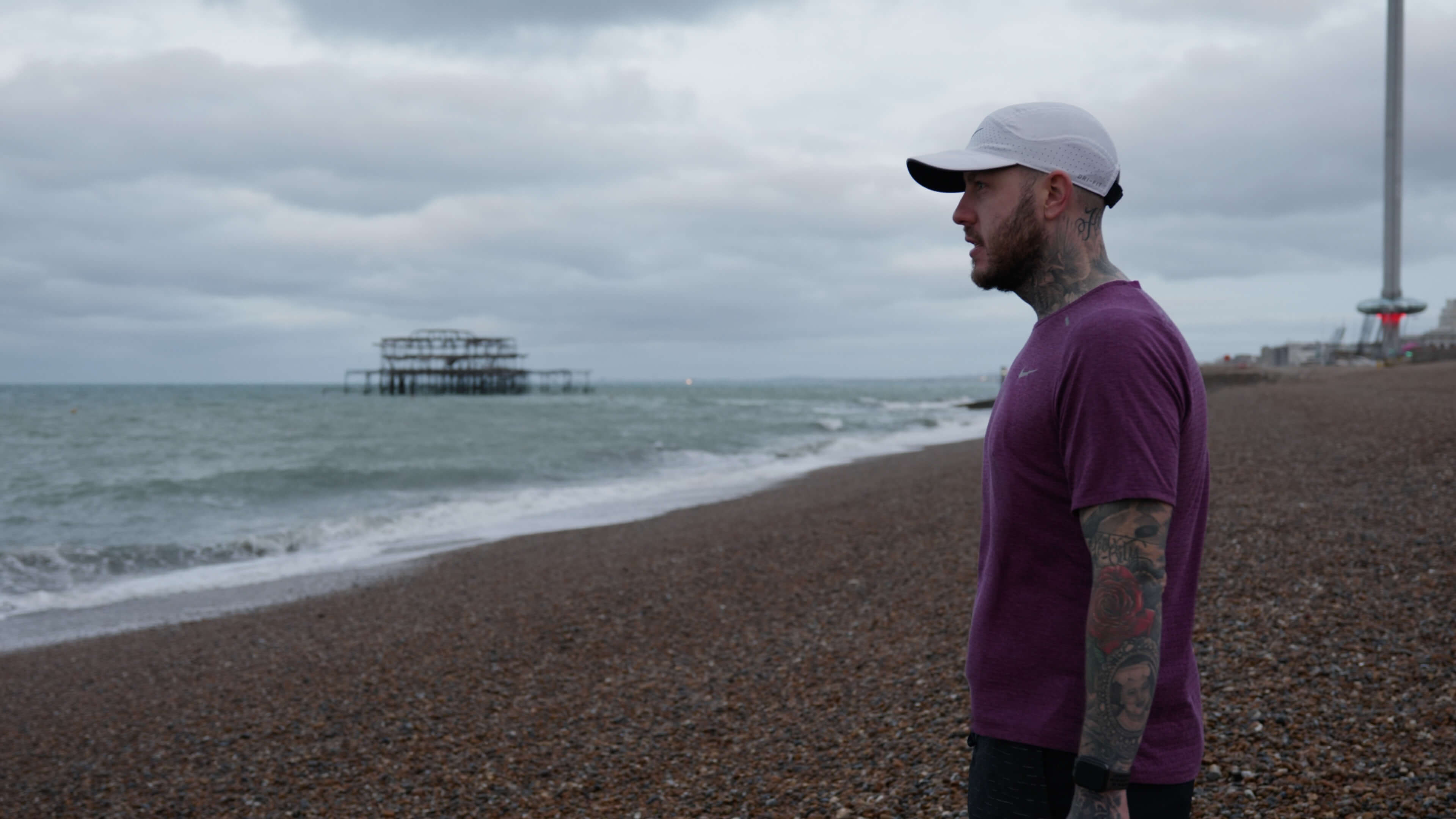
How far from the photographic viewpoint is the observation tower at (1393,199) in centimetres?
5588

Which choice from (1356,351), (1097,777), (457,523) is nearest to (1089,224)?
(1097,777)

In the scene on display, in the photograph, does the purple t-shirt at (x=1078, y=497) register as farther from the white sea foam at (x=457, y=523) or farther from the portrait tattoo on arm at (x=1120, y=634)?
the white sea foam at (x=457, y=523)

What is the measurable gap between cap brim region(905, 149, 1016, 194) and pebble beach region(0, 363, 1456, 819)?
2445mm

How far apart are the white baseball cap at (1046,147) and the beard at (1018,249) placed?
A: 73 mm

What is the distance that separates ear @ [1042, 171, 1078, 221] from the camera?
1573mm

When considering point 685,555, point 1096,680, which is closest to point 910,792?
point 1096,680

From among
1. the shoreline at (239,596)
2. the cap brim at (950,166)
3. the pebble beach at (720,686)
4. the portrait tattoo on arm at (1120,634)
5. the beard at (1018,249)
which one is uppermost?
the cap brim at (950,166)

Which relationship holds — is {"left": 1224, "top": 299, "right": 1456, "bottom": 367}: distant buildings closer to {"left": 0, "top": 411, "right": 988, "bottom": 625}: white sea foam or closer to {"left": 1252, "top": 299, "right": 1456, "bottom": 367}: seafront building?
{"left": 1252, "top": 299, "right": 1456, "bottom": 367}: seafront building

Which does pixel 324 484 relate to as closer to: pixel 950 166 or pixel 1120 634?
pixel 950 166

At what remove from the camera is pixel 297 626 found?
25.0 feet

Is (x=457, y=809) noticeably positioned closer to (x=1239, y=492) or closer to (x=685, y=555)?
(x=685, y=555)

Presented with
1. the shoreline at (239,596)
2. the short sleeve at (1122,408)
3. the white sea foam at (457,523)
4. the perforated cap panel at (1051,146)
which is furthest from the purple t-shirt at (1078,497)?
the white sea foam at (457,523)

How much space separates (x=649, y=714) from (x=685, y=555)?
4435mm

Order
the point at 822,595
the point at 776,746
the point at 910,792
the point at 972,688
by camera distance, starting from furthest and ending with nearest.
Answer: the point at 822,595 < the point at 776,746 < the point at 910,792 < the point at 972,688
